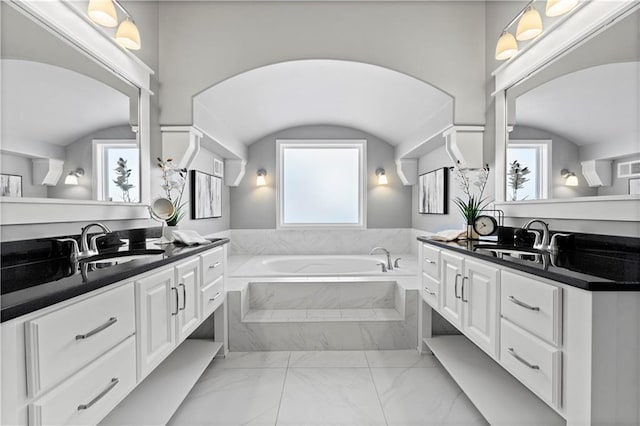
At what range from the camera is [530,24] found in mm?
1961

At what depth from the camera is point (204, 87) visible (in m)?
2.82

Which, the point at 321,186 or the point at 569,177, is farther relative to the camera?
the point at 321,186

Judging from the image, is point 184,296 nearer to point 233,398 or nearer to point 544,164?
point 233,398

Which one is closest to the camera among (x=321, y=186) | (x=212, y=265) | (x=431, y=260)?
(x=212, y=265)

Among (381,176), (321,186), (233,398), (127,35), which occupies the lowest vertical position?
(233,398)

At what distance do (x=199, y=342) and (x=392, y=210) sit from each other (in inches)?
124

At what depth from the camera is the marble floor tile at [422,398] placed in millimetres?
1898

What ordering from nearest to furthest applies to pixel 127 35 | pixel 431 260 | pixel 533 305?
pixel 533 305, pixel 127 35, pixel 431 260

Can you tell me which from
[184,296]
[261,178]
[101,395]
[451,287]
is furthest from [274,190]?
[101,395]

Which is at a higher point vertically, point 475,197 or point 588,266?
point 475,197

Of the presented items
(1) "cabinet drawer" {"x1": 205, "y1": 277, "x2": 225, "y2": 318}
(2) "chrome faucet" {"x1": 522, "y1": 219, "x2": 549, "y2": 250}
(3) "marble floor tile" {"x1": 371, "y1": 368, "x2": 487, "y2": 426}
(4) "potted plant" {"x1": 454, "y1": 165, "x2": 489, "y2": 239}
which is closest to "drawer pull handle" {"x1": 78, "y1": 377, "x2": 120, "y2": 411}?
(1) "cabinet drawer" {"x1": 205, "y1": 277, "x2": 225, "y2": 318}

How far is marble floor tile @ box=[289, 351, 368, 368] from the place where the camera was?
2537 millimetres

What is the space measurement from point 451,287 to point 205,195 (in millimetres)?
2745

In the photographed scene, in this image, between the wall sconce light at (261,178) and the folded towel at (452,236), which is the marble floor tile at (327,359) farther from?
the wall sconce light at (261,178)
